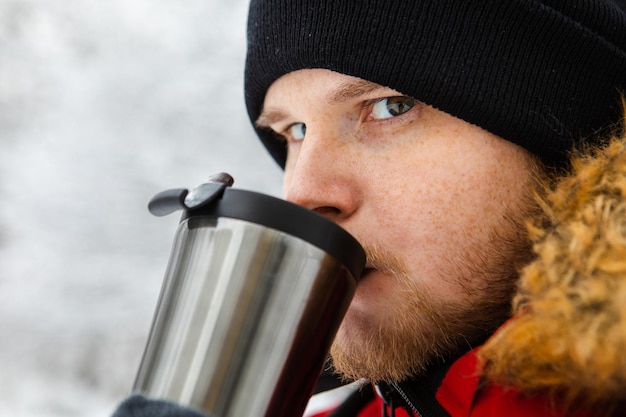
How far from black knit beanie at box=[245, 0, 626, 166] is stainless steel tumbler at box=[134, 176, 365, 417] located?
36 centimetres

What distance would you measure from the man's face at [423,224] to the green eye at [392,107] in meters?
0.02

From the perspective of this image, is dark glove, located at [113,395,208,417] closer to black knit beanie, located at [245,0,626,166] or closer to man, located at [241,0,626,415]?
man, located at [241,0,626,415]

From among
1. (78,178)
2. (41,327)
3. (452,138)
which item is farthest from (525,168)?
(41,327)

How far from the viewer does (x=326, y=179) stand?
3.14 ft

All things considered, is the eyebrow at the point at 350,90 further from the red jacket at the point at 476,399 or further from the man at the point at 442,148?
the red jacket at the point at 476,399

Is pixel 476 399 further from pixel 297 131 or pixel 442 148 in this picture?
pixel 297 131

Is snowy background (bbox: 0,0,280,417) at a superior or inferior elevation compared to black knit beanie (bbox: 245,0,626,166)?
inferior

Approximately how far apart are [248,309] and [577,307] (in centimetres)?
35

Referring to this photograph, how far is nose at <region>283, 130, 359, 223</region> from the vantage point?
3.08 ft

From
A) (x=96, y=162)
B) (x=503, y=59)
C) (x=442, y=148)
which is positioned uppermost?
(x=503, y=59)

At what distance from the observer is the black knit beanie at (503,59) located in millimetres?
942

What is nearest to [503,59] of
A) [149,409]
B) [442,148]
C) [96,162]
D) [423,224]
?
[442,148]

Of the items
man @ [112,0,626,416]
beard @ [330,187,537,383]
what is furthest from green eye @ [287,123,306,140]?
beard @ [330,187,537,383]

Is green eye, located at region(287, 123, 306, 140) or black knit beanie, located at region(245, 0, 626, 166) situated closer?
black knit beanie, located at region(245, 0, 626, 166)
